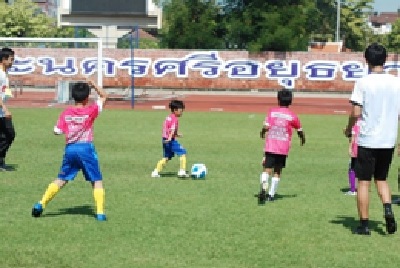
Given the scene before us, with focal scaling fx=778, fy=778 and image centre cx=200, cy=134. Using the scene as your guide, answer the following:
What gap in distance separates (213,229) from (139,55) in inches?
1307

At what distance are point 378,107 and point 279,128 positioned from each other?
7.88 feet

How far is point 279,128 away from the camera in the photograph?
10602 mm

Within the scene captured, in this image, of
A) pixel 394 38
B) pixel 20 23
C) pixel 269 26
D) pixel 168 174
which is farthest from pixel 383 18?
pixel 168 174

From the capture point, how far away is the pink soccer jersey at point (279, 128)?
34.7ft

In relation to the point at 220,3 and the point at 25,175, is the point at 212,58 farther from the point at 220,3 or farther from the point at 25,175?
the point at 25,175

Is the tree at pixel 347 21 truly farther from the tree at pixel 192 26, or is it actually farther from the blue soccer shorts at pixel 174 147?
the blue soccer shorts at pixel 174 147

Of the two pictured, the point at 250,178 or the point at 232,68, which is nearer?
the point at 250,178

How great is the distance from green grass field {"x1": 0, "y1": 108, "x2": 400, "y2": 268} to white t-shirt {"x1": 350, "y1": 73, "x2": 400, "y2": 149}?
3.54ft

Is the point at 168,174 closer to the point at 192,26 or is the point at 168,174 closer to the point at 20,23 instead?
the point at 192,26

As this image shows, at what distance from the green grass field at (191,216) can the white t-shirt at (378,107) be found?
108 centimetres

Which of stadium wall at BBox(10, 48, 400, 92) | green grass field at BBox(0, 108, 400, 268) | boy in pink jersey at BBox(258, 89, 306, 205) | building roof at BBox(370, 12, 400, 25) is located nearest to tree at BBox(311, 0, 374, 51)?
stadium wall at BBox(10, 48, 400, 92)

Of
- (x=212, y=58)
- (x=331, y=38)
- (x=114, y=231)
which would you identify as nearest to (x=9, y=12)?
(x=212, y=58)

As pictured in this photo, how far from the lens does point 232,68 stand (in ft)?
136

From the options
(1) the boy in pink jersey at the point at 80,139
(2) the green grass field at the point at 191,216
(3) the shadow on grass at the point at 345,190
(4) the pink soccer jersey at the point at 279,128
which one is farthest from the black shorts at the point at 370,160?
(3) the shadow on grass at the point at 345,190
